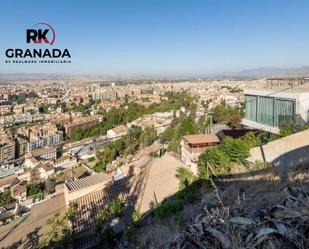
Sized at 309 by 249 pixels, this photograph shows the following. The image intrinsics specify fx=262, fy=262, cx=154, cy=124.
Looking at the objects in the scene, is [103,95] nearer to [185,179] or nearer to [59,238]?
[185,179]

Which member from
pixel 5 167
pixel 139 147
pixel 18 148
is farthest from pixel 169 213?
pixel 18 148

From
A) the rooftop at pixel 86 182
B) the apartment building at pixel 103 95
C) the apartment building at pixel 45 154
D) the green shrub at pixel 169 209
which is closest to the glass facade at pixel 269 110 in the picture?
the green shrub at pixel 169 209

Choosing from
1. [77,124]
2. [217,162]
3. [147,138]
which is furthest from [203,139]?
[77,124]

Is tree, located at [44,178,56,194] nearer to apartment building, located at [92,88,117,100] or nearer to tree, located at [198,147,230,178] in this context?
tree, located at [198,147,230,178]

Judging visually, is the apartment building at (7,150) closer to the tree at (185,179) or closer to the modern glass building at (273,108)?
the modern glass building at (273,108)

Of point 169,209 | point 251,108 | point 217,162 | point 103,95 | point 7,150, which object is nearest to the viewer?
point 169,209

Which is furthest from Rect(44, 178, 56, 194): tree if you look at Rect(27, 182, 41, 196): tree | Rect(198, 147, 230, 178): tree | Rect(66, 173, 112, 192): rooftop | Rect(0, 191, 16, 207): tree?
Rect(198, 147, 230, 178): tree

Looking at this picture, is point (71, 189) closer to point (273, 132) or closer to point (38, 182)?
point (273, 132)
